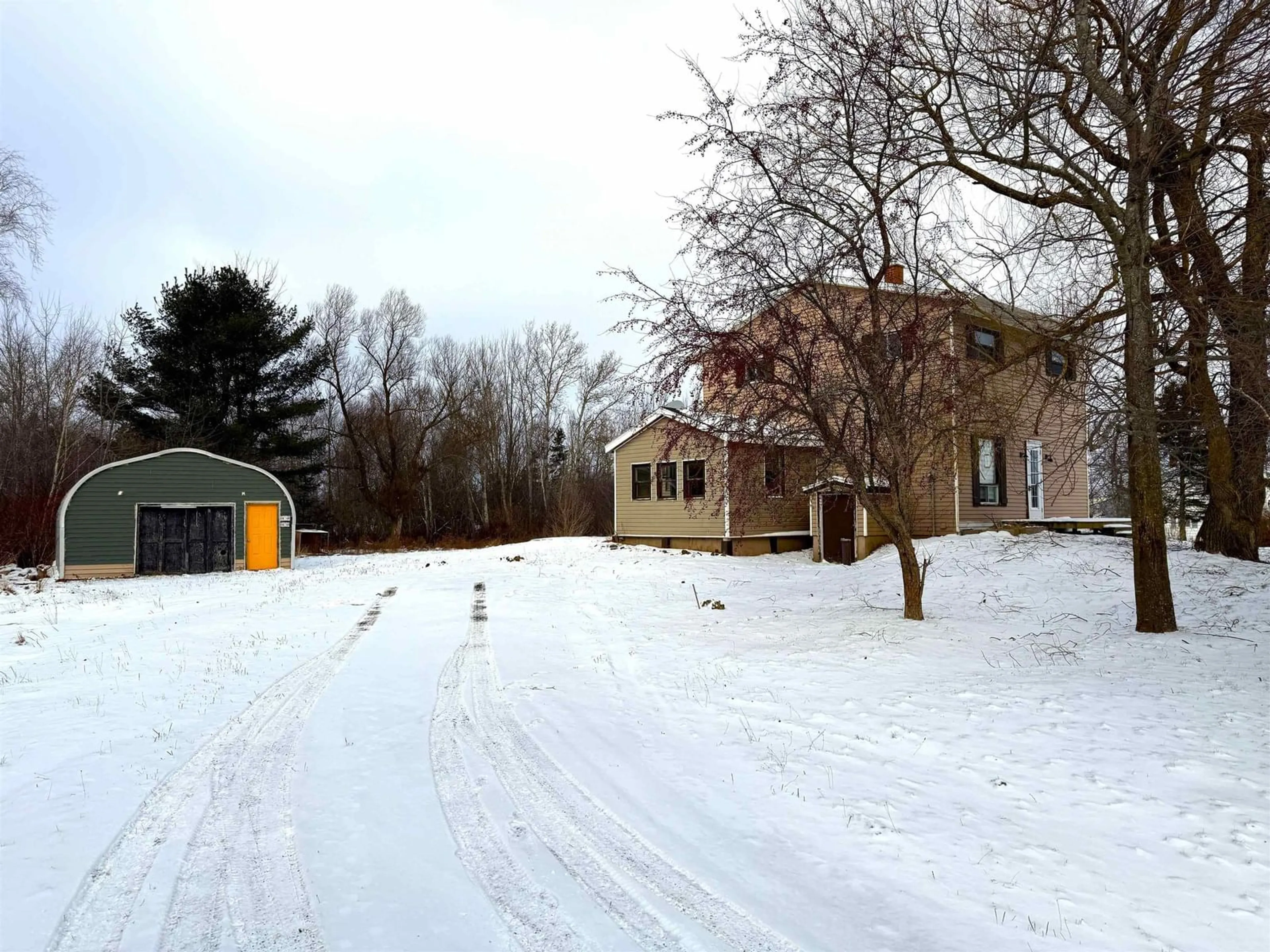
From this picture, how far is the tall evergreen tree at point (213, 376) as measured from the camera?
2788 cm

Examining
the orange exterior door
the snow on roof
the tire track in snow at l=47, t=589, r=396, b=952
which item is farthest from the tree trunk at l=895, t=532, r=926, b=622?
the orange exterior door

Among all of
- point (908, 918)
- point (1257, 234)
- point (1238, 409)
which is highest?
point (1257, 234)

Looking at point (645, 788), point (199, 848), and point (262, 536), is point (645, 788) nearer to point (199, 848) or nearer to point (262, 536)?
point (199, 848)

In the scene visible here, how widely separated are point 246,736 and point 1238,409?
1078cm

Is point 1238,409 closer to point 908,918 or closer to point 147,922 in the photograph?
point 908,918

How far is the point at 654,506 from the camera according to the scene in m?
22.5

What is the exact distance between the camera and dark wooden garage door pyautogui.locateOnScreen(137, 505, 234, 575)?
1984 cm

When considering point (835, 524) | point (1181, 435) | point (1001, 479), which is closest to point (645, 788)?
point (1181, 435)

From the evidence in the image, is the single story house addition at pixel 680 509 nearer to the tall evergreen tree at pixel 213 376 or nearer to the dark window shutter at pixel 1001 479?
the dark window shutter at pixel 1001 479

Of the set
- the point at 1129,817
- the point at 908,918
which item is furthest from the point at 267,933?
the point at 1129,817

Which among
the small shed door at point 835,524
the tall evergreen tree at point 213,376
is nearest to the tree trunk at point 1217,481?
the small shed door at point 835,524

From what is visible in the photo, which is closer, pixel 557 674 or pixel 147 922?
pixel 147 922

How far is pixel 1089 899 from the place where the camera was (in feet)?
10.2

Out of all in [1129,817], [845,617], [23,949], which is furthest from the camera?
[845,617]
